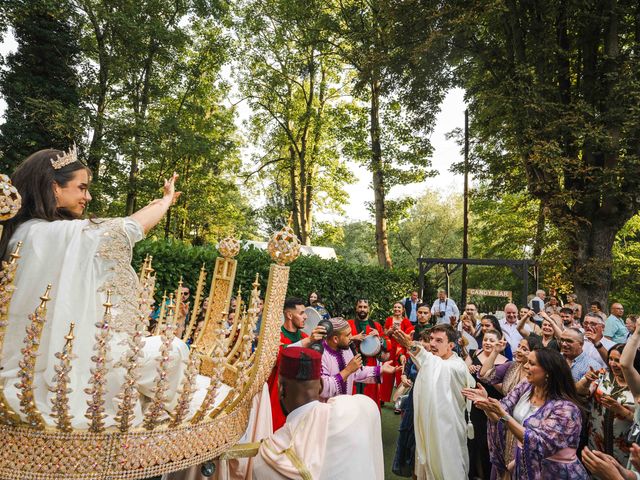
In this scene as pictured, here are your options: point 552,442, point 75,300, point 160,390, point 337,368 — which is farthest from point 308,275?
point 160,390

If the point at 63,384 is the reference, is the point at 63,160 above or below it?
above

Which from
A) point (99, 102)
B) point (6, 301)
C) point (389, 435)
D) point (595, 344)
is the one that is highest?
point (99, 102)

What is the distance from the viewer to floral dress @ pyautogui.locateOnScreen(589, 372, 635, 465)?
11.5 feet

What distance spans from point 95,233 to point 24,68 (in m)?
20.6

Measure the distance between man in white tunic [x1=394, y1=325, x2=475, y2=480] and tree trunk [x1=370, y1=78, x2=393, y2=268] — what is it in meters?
14.9

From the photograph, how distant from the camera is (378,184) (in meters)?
20.5

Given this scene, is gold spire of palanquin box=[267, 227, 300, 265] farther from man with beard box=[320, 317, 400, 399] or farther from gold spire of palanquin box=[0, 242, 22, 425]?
man with beard box=[320, 317, 400, 399]

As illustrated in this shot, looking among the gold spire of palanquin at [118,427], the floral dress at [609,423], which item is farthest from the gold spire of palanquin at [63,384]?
the floral dress at [609,423]

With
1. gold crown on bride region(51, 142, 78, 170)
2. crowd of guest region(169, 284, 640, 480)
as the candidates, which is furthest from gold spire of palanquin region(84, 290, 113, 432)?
crowd of guest region(169, 284, 640, 480)

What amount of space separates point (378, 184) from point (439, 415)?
1668 cm

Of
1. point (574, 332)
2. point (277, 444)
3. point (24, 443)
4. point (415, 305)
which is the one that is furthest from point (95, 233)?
point (415, 305)

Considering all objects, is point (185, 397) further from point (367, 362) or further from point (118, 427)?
point (367, 362)

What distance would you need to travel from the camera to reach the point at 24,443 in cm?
186

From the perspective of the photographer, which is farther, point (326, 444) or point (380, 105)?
point (380, 105)
